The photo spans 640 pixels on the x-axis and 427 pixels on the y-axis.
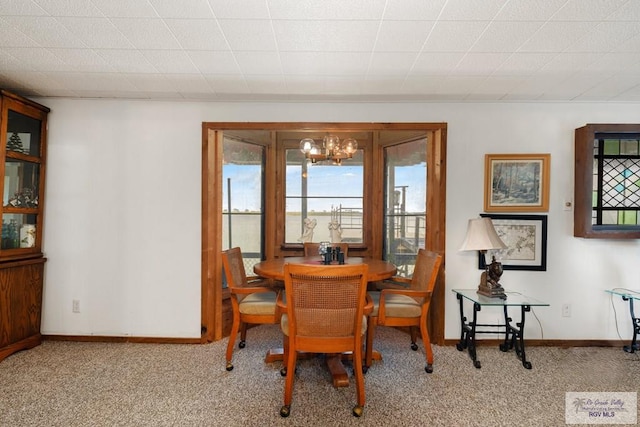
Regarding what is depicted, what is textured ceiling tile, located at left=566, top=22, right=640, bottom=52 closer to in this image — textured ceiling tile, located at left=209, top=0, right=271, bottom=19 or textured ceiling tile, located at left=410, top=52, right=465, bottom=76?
textured ceiling tile, located at left=410, top=52, right=465, bottom=76

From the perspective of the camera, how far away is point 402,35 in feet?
A: 6.30

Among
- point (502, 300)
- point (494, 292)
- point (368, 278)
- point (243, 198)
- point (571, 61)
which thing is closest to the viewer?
point (571, 61)

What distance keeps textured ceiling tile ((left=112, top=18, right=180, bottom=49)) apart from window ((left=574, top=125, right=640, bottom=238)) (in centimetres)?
341

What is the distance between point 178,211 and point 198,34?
5.44 feet

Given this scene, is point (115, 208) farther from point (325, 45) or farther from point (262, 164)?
point (325, 45)

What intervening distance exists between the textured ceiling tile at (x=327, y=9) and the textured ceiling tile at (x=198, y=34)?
395mm

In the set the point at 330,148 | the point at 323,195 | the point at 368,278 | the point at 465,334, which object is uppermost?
the point at 330,148

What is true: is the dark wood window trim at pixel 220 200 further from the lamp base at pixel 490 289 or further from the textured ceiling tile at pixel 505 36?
the textured ceiling tile at pixel 505 36

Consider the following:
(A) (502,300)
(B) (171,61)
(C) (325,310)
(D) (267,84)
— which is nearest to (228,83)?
(D) (267,84)

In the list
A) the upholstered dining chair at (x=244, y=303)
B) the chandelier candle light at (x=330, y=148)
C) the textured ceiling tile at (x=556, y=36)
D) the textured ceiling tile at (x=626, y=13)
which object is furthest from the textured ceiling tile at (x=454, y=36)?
the upholstered dining chair at (x=244, y=303)

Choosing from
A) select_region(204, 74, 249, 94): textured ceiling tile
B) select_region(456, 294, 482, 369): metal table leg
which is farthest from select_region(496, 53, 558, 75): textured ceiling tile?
select_region(204, 74, 249, 94): textured ceiling tile

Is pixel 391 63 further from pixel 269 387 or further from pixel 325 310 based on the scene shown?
pixel 269 387

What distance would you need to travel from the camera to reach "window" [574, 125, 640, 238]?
2869 millimetres

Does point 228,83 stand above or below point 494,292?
above
